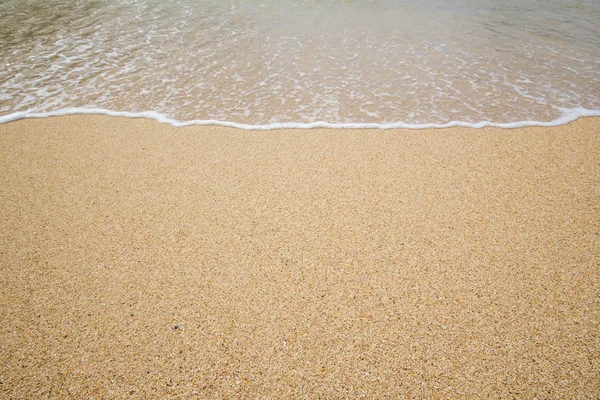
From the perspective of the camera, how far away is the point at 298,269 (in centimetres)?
220

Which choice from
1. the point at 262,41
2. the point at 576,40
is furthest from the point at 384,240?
the point at 576,40

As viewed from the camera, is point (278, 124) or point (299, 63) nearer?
point (278, 124)

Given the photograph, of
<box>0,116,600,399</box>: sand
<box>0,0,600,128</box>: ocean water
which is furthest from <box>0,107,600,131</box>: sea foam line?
<box>0,116,600,399</box>: sand

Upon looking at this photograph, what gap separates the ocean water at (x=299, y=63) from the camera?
4215 mm

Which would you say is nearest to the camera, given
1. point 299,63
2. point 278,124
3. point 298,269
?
point 298,269

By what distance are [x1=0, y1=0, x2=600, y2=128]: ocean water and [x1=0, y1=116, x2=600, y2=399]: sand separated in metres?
0.89

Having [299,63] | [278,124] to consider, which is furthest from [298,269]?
[299,63]

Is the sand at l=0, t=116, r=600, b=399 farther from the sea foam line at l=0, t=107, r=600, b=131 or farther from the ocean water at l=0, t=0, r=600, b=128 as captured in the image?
the ocean water at l=0, t=0, r=600, b=128

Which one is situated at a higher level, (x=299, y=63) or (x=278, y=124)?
(x=299, y=63)

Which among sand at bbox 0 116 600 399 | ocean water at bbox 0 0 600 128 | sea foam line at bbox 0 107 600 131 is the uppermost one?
ocean water at bbox 0 0 600 128

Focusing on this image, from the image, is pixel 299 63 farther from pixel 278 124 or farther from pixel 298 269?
pixel 298 269

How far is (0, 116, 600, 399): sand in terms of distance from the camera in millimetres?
1679

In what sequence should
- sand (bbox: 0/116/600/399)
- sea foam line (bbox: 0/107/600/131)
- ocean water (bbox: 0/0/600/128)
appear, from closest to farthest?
sand (bbox: 0/116/600/399)
sea foam line (bbox: 0/107/600/131)
ocean water (bbox: 0/0/600/128)

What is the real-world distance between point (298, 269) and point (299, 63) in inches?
168
